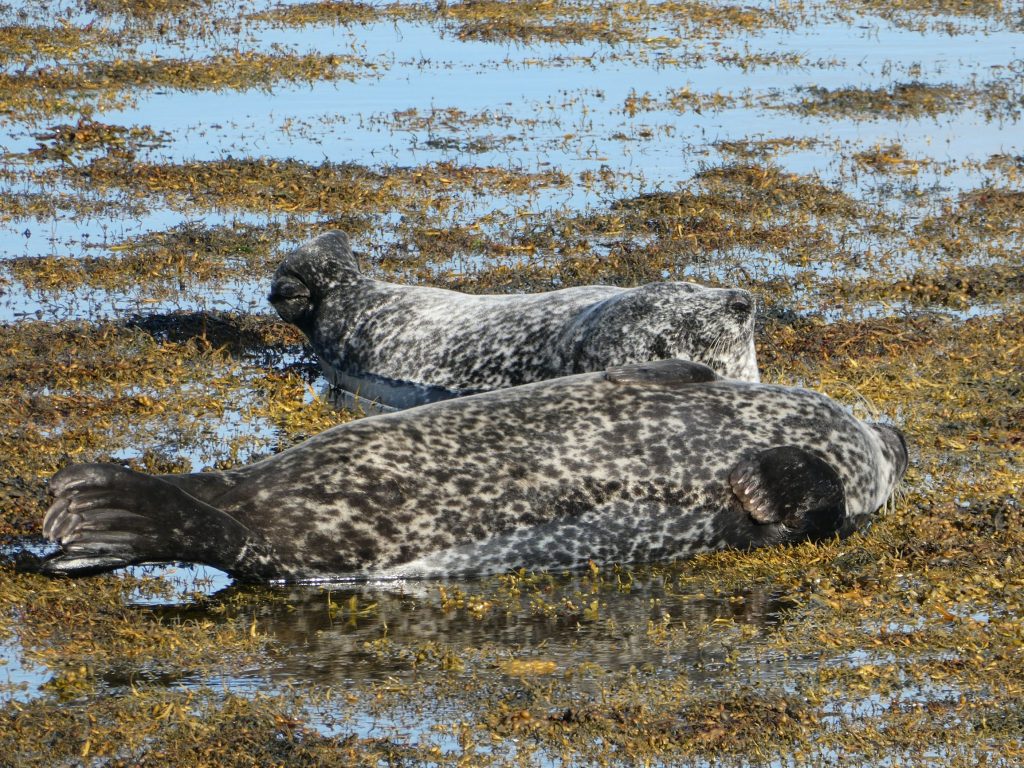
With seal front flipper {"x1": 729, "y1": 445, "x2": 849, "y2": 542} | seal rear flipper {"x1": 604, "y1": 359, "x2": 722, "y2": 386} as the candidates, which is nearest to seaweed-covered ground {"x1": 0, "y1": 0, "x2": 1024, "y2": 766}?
seal front flipper {"x1": 729, "y1": 445, "x2": 849, "y2": 542}

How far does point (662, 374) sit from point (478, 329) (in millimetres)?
2884

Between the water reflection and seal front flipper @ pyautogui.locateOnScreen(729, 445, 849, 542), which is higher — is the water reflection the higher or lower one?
the lower one

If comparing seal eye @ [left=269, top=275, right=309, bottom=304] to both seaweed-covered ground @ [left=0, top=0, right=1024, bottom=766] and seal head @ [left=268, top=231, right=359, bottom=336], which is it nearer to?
seal head @ [left=268, top=231, right=359, bottom=336]

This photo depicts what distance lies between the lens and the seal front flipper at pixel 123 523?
732cm

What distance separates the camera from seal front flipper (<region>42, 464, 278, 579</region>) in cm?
732

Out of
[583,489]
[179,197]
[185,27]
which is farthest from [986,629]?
[185,27]

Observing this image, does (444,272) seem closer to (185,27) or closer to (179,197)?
(179,197)

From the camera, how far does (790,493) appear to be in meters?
8.43

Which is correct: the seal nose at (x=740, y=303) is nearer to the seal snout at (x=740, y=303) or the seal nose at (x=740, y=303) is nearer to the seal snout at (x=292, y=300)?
the seal snout at (x=740, y=303)

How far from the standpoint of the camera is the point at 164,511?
753 centimetres

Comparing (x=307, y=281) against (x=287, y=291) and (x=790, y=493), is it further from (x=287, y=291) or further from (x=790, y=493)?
(x=790, y=493)

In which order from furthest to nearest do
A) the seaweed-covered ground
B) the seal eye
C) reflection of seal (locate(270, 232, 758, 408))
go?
the seal eye → reflection of seal (locate(270, 232, 758, 408)) → the seaweed-covered ground

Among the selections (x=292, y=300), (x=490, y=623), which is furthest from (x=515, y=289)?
(x=490, y=623)

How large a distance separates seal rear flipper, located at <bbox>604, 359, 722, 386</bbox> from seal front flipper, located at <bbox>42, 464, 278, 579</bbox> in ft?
7.64
